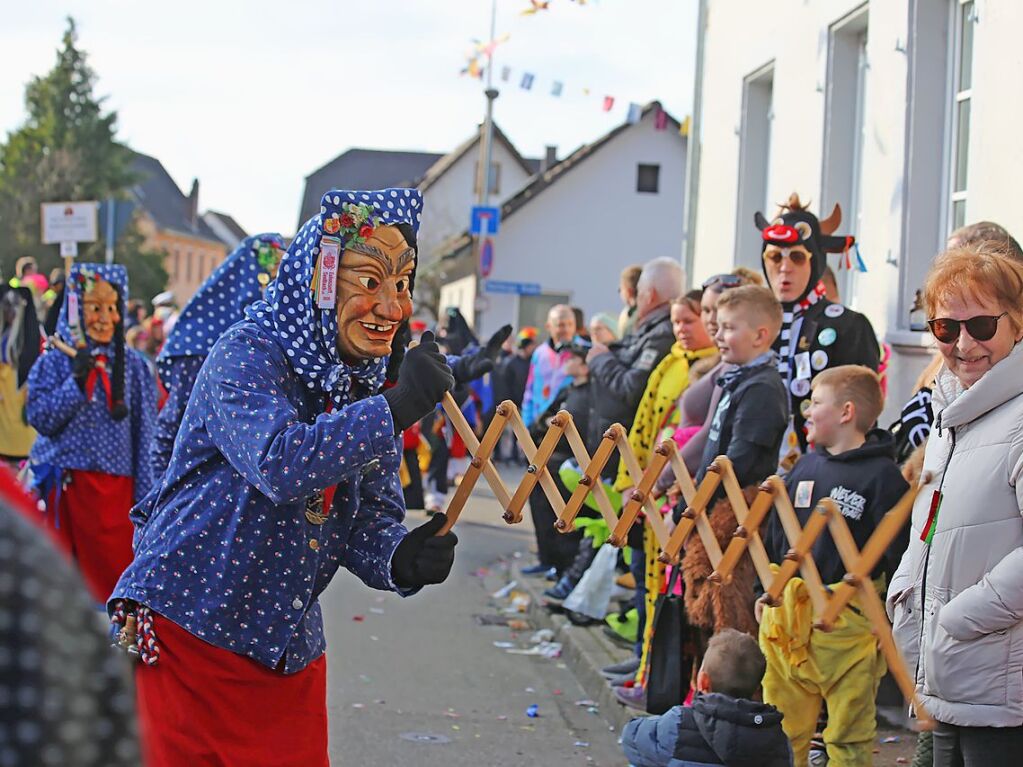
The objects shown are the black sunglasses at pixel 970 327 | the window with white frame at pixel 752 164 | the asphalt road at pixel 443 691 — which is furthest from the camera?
the window with white frame at pixel 752 164

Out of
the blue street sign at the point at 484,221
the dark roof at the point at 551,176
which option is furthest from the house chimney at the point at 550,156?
the blue street sign at the point at 484,221

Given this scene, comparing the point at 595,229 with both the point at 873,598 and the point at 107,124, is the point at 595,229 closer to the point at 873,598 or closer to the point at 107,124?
the point at 107,124

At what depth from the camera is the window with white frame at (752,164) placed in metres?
12.4

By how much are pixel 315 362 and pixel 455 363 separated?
688 mm

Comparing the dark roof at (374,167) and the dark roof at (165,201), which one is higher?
the dark roof at (374,167)

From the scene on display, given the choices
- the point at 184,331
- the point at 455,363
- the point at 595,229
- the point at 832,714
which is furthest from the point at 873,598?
the point at 595,229

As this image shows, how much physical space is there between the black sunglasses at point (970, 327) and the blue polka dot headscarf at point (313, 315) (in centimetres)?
143

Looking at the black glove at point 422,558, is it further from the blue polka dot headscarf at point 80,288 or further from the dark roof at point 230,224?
the dark roof at point 230,224

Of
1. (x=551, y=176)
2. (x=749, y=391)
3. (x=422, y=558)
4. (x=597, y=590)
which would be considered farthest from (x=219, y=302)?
(x=551, y=176)

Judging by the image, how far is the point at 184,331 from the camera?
606 cm

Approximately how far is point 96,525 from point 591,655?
9.21 ft

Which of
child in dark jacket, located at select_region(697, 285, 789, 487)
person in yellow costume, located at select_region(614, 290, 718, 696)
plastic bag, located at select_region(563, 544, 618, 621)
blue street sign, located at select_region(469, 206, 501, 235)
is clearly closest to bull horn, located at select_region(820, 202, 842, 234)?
person in yellow costume, located at select_region(614, 290, 718, 696)

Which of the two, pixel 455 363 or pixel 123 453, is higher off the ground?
pixel 455 363

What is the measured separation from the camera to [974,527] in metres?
3.67
